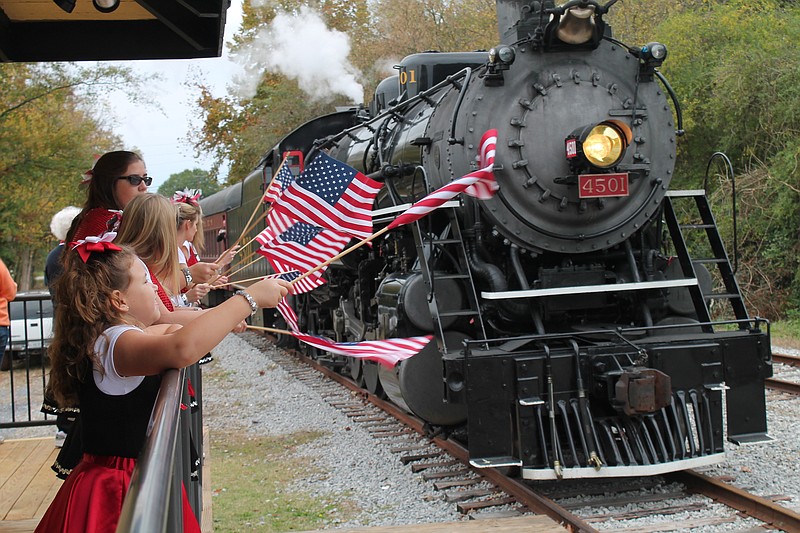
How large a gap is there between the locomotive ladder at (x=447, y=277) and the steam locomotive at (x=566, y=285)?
2cm

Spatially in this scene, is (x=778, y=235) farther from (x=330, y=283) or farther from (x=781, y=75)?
(x=330, y=283)

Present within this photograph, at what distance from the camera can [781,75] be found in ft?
49.3

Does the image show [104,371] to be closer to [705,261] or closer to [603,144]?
[603,144]

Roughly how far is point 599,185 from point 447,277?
120cm

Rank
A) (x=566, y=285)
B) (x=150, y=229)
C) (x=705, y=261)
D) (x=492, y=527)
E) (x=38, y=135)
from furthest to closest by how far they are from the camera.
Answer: (x=38, y=135), (x=705, y=261), (x=566, y=285), (x=492, y=527), (x=150, y=229)

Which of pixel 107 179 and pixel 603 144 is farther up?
pixel 603 144

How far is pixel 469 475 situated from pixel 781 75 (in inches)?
484

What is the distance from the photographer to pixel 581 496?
534 centimetres

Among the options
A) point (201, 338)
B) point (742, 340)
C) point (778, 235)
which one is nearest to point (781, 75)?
point (778, 235)

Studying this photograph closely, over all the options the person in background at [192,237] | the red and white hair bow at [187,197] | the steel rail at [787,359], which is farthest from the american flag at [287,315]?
the steel rail at [787,359]

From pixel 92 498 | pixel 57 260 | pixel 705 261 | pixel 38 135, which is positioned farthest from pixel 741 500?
pixel 38 135

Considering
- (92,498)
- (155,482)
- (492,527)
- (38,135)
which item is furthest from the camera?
(38,135)

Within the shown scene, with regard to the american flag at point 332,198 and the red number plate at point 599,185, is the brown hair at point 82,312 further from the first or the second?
the red number plate at point 599,185

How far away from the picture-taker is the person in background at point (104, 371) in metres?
2.38
